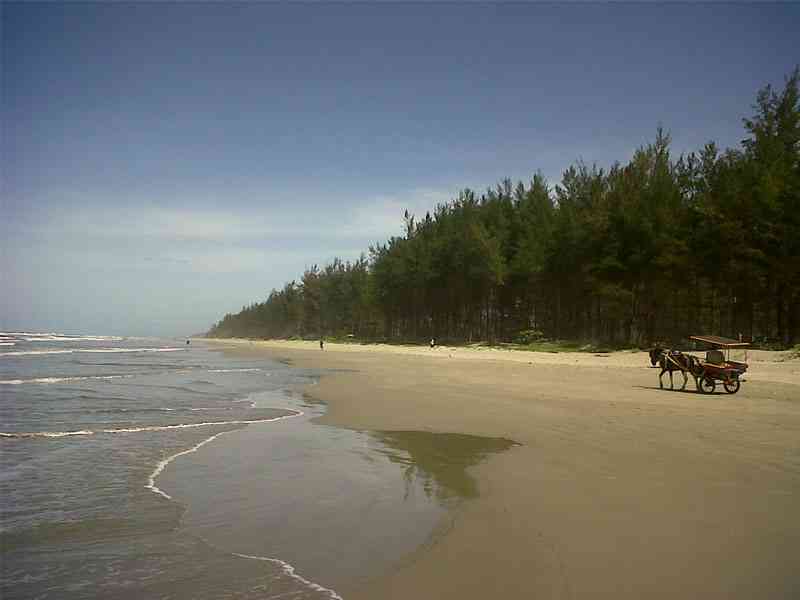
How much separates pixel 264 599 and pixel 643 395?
1621cm

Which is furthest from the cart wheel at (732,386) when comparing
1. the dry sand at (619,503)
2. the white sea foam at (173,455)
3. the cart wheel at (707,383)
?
the white sea foam at (173,455)

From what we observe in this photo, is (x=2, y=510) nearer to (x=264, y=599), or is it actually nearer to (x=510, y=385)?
(x=264, y=599)

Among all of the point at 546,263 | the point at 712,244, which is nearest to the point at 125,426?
the point at 712,244

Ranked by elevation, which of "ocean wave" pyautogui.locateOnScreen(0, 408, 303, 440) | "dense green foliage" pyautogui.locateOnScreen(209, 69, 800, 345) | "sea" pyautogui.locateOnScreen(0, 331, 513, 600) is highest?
"dense green foliage" pyautogui.locateOnScreen(209, 69, 800, 345)

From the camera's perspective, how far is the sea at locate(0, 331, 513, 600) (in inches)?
199

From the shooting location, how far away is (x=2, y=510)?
6926 millimetres

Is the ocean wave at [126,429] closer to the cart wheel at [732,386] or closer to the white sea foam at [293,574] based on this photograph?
the white sea foam at [293,574]

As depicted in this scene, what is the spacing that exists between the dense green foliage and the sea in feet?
105

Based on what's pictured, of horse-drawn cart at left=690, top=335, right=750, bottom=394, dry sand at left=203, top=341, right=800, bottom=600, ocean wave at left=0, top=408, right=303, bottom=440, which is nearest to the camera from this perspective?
dry sand at left=203, top=341, right=800, bottom=600

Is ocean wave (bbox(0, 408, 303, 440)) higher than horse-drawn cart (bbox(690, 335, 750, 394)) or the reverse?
the reverse

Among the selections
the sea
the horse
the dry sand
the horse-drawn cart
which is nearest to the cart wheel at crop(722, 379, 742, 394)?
the horse-drawn cart

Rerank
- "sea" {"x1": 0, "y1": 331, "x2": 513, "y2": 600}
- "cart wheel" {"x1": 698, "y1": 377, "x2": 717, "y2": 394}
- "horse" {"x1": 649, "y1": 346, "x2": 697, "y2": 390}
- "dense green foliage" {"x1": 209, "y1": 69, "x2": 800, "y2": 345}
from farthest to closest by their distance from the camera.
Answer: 1. "dense green foliage" {"x1": 209, "y1": 69, "x2": 800, "y2": 345}
2. "horse" {"x1": 649, "y1": 346, "x2": 697, "y2": 390}
3. "cart wheel" {"x1": 698, "y1": 377, "x2": 717, "y2": 394}
4. "sea" {"x1": 0, "y1": 331, "x2": 513, "y2": 600}

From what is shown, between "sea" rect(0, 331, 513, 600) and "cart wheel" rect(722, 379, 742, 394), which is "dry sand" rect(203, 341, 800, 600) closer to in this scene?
"sea" rect(0, 331, 513, 600)

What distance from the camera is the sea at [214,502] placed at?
5.06 meters
